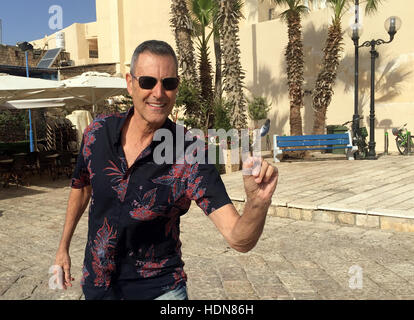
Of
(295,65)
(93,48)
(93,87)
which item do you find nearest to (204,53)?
(295,65)

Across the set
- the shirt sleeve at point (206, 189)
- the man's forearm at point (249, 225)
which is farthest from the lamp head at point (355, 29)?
the man's forearm at point (249, 225)

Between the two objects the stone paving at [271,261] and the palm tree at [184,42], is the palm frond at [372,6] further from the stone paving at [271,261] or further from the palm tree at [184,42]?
the stone paving at [271,261]

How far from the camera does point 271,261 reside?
14.5 ft

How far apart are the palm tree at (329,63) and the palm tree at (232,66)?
3420 mm

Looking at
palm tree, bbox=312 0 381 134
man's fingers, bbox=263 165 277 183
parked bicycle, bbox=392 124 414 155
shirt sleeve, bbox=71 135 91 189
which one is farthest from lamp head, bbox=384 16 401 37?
man's fingers, bbox=263 165 277 183

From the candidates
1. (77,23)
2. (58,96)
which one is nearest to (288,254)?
(58,96)

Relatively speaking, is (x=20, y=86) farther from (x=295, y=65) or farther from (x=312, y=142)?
(x=295, y=65)

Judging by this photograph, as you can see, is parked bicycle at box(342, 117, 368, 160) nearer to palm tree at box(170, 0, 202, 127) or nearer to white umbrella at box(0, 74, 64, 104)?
palm tree at box(170, 0, 202, 127)

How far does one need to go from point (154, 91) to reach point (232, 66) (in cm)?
1107

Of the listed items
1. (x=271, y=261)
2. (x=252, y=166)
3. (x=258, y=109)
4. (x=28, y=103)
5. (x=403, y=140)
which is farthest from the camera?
(x=258, y=109)

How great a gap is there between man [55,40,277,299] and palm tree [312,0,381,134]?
1323 centimetres

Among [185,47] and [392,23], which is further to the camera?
[185,47]

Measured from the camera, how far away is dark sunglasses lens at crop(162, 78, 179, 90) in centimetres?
172
